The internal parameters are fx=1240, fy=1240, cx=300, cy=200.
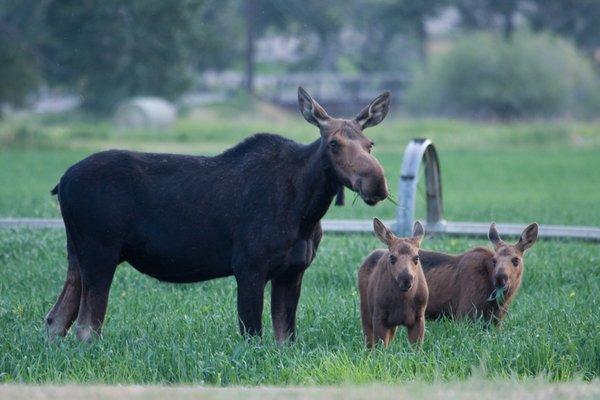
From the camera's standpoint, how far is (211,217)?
9.61 meters

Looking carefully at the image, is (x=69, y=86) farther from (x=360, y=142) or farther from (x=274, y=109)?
(x=360, y=142)

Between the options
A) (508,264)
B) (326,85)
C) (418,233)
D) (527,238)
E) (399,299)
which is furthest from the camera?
(326,85)

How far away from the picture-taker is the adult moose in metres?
9.34

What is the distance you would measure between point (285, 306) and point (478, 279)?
1969 mm

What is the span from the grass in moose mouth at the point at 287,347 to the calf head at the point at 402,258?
20.2 inches

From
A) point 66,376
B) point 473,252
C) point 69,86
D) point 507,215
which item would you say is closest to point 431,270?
point 473,252

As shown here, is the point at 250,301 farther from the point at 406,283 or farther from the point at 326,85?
the point at 326,85

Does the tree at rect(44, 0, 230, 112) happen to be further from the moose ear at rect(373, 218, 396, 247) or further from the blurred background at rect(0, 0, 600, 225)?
the moose ear at rect(373, 218, 396, 247)

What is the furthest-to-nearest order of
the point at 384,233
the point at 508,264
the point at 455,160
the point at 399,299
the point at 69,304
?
the point at 455,160
the point at 508,264
the point at 384,233
the point at 69,304
the point at 399,299

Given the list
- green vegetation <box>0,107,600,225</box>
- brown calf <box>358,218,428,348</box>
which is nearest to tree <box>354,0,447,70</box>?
green vegetation <box>0,107,600,225</box>

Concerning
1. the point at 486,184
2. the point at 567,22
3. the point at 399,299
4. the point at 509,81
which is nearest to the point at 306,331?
the point at 399,299

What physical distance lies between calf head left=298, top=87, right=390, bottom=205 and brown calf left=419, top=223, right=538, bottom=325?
1835 mm

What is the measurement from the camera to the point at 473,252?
11.1m

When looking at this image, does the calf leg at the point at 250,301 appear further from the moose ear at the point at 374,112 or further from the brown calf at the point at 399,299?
the moose ear at the point at 374,112
